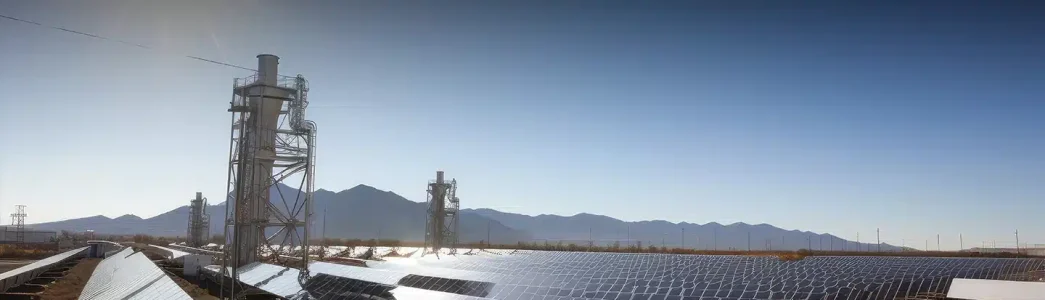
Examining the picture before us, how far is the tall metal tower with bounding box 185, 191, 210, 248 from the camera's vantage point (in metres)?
88.2

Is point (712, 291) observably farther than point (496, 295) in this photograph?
No

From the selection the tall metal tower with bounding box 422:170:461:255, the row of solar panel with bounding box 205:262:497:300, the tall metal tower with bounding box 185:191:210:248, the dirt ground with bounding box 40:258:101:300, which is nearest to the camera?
the row of solar panel with bounding box 205:262:497:300

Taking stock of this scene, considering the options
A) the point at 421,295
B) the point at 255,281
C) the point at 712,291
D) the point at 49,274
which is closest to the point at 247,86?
the point at 255,281

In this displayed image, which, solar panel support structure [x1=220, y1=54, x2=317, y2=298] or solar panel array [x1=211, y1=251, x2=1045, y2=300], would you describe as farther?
solar panel support structure [x1=220, y1=54, x2=317, y2=298]

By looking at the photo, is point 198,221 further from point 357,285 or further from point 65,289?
point 357,285

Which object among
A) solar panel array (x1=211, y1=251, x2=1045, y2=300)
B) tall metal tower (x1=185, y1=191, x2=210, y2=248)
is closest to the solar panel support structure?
solar panel array (x1=211, y1=251, x2=1045, y2=300)

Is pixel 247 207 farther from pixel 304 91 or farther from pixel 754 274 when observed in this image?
pixel 754 274

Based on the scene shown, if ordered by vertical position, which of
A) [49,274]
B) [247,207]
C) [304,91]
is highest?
[304,91]

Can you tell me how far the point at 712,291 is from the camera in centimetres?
2314

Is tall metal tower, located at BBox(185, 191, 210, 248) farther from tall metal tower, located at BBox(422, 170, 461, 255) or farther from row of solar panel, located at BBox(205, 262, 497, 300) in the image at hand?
row of solar panel, located at BBox(205, 262, 497, 300)

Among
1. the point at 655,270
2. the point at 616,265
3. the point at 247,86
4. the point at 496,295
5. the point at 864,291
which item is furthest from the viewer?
the point at 247,86

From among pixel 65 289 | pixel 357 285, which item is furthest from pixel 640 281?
pixel 65 289

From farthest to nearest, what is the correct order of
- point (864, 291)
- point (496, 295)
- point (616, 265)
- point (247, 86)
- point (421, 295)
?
point (247, 86) → point (616, 265) → point (421, 295) → point (496, 295) → point (864, 291)

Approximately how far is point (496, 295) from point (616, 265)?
11.7 metres
